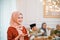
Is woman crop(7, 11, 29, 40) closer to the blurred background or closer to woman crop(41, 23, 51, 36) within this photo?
the blurred background

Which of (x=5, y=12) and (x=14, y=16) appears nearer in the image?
(x=14, y=16)

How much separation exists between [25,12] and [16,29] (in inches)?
11.9

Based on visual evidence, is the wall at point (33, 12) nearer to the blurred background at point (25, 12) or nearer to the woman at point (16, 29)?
the blurred background at point (25, 12)

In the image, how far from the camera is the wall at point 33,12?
1868mm

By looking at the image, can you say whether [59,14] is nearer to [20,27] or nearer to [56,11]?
[56,11]

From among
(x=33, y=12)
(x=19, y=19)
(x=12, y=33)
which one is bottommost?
(x=12, y=33)

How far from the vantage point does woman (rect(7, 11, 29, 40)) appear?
5.74 feet

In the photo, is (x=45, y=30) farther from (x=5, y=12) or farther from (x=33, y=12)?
(x=5, y=12)

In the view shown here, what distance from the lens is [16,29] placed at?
5.82 feet

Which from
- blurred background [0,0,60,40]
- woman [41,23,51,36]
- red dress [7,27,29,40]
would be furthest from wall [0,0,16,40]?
woman [41,23,51,36]

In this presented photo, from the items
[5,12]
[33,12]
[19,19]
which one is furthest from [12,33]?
[33,12]

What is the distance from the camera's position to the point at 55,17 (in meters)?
1.95

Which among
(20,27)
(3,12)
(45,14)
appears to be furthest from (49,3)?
(3,12)

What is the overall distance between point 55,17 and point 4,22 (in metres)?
0.81
